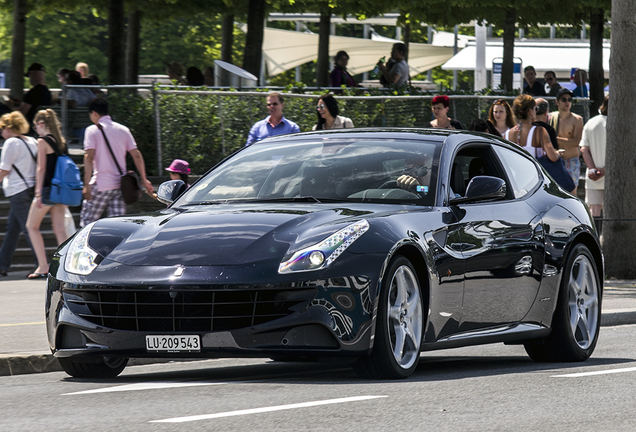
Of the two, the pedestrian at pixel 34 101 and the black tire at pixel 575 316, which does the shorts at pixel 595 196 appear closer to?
the black tire at pixel 575 316

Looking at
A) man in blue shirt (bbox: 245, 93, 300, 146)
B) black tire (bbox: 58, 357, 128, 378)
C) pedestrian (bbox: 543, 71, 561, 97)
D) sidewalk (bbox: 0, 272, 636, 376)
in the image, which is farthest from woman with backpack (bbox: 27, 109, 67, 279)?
pedestrian (bbox: 543, 71, 561, 97)

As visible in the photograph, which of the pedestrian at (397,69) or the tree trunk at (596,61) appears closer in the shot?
the pedestrian at (397,69)

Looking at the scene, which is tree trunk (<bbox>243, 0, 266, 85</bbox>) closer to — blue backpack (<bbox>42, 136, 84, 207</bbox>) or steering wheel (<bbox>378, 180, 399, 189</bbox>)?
blue backpack (<bbox>42, 136, 84, 207</bbox>)

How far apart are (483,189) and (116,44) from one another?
17.1 meters

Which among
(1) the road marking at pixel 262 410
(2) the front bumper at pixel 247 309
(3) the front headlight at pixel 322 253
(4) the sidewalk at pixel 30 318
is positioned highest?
(3) the front headlight at pixel 322 253

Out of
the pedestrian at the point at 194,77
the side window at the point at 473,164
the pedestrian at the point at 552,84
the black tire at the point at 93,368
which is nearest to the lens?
the black tire at the point at 93,368

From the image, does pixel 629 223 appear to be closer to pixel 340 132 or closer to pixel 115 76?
pixel 340 132

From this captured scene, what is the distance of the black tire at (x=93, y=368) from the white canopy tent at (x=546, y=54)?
41.8m

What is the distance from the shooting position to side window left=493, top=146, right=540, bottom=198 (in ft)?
29.2

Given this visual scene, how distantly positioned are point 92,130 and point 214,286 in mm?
7562

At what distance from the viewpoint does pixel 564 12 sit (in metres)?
30.8

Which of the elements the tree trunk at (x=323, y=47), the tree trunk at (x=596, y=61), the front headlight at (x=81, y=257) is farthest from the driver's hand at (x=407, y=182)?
the tree trunk at (x=323, y=47)

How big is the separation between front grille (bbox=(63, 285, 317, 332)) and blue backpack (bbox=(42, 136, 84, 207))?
759 cm

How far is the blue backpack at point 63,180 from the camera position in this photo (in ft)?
46.9
